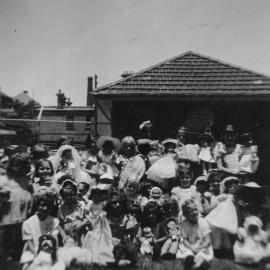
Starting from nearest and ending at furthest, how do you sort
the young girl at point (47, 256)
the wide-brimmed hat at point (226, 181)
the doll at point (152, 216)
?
the young girl at point (47, 256) < the doll at point (152, 216) < the wide-brimmed hat at point (226, 181)

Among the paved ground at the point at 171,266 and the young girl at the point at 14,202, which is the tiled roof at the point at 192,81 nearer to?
the young girl at the point at 14,202

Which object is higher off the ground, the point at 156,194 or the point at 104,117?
the point at 104,117

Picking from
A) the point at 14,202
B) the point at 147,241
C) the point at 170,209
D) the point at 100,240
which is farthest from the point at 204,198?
the point at 14,202

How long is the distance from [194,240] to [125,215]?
110 centimetres

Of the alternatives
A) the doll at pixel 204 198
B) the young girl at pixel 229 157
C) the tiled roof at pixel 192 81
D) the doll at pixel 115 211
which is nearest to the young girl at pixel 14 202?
the doll at pixel 115 211

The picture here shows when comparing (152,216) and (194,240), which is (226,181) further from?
(152,216)

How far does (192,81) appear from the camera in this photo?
34.3 ft

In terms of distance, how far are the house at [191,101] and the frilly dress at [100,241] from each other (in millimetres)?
5789

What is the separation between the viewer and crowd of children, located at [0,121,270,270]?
14.2 ft

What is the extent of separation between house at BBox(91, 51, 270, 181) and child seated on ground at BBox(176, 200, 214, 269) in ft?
18.3

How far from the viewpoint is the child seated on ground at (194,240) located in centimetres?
436

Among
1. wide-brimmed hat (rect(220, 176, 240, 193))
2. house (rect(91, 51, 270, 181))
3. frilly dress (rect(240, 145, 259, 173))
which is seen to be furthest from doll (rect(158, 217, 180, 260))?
house (rect(91, 51, 270, 181))

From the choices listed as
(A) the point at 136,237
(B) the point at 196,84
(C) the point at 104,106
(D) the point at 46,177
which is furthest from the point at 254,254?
(C) the point at 104,106

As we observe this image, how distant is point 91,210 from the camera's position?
5.07 meters
